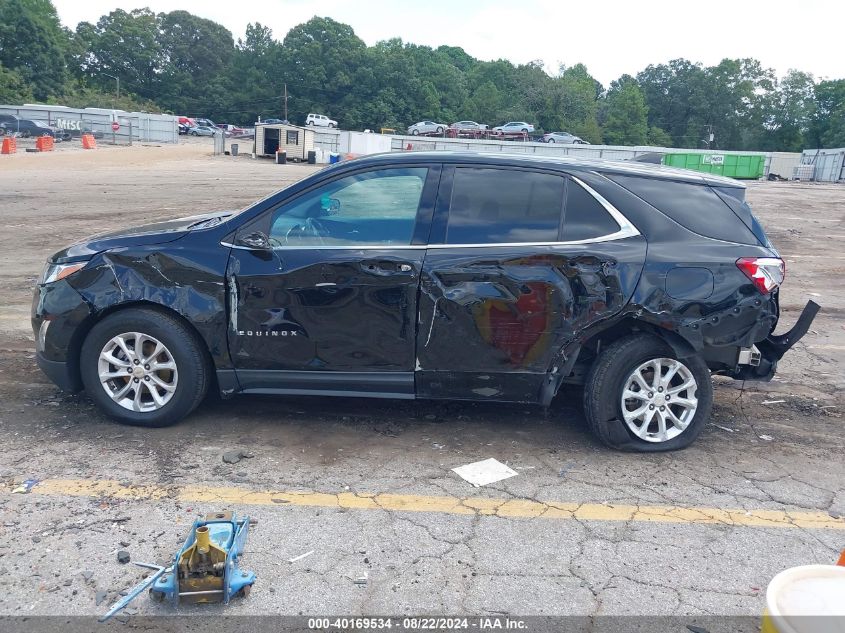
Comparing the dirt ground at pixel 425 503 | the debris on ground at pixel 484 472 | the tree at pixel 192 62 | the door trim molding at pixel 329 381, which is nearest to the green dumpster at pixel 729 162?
the dirt ground at pixel 425 503

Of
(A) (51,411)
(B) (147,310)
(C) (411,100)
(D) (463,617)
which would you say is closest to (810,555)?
(D) (463,617)

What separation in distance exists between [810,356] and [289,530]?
5.48 m

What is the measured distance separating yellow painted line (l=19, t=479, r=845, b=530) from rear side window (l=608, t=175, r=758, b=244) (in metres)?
1.71

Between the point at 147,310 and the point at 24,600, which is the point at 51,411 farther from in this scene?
the point at 24,600

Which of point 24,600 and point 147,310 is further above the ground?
point 147,310

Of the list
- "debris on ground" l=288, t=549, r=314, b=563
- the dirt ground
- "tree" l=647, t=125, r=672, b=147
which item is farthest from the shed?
"tree" l=647, t=125, r=672, b=147

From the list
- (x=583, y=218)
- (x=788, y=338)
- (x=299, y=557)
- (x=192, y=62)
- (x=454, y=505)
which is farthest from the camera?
(x=192, y=62)

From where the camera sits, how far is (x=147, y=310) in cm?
463

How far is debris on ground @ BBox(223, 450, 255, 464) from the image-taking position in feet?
14.2

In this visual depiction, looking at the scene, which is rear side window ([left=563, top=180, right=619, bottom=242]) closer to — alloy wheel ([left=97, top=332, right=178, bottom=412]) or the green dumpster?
alloy wheel ([left=97, top=332, right=178, bottom=412])

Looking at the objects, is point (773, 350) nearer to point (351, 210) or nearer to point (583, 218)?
point (583, 218)

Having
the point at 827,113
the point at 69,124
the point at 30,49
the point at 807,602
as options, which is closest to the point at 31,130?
the point at 69,124

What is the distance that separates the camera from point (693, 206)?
4.62 meters

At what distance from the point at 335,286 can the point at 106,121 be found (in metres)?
56.4
